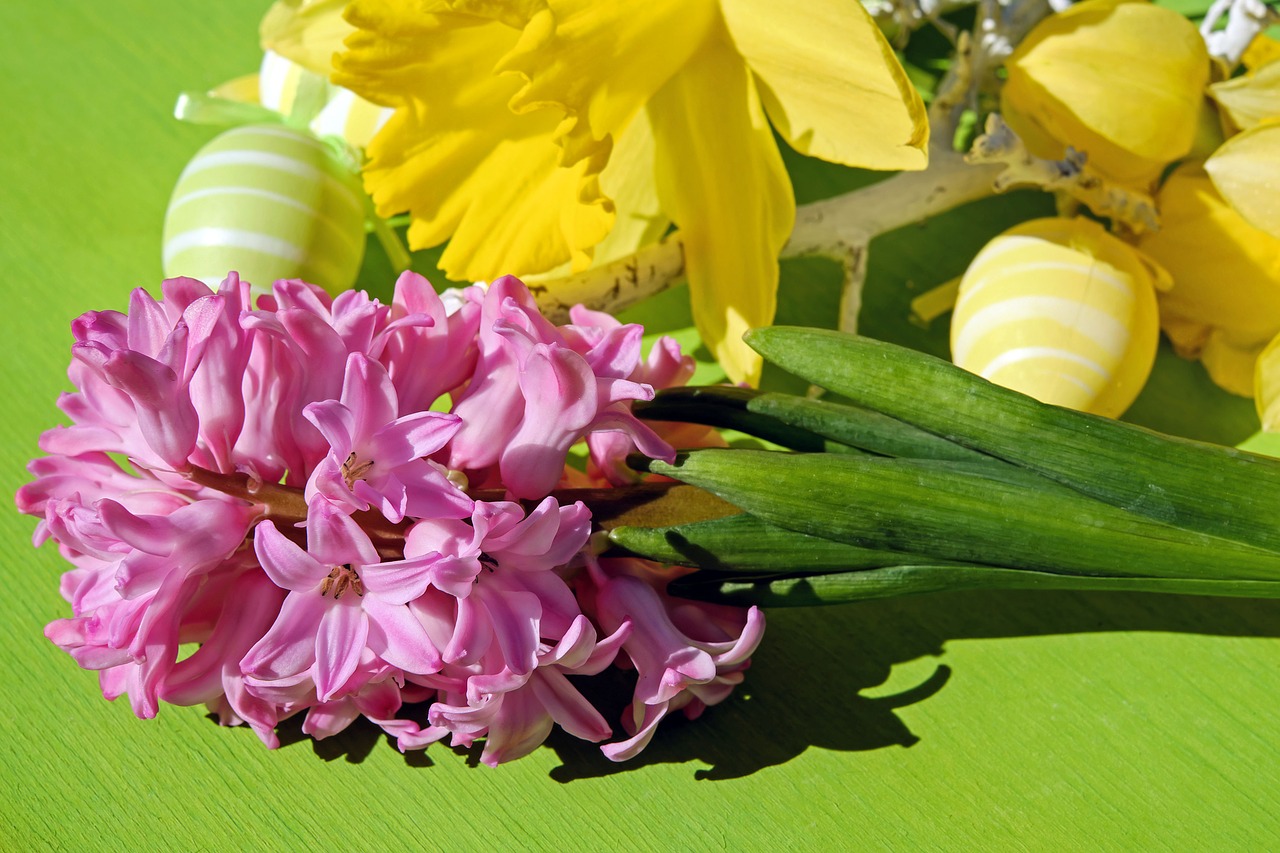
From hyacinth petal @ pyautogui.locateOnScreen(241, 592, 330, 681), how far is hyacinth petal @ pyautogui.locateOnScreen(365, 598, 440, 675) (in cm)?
2

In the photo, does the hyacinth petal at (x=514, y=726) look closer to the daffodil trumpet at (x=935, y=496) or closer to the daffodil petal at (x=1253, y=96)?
the daffodil trumpet at (x=935, y=496)

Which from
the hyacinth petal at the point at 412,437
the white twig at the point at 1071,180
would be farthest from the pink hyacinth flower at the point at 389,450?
the white twig at the point at 1071,180

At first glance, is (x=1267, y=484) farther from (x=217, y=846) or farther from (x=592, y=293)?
(x=217, y=846)


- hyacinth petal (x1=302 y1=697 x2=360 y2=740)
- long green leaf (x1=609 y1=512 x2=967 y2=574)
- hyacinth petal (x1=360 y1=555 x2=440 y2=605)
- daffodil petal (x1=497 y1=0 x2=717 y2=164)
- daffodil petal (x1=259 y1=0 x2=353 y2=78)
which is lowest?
hyacinth petal (x1=302 y1=697 x2=360 y2=740)

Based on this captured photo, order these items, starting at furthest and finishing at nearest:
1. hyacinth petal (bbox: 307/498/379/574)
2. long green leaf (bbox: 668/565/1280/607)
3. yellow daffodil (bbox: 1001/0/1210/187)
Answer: yellow daffodil (bbox: 1001/0/1210/187), long green leaf (bbox: 668/565/1280/607), hyacinth petal (bbox: 307/498/379/574)

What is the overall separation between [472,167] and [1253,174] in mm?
401

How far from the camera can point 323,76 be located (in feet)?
2.33

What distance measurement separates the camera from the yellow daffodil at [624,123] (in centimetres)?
52

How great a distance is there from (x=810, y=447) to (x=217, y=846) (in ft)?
1.07

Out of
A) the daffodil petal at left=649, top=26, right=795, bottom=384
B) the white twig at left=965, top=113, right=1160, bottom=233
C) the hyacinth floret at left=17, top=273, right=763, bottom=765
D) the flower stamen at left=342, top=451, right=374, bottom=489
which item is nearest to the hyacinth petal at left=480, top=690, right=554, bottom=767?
the hyacinth floret at left=17, top=273, right=763, bottom=765

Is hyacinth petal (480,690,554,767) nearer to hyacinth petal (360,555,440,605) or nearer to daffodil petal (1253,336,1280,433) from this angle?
hyacinth petal (360,555,440,605)

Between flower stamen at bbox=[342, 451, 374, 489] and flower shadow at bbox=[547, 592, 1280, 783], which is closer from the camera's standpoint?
flower stamen at bbox=[342, 451, 374, 489]

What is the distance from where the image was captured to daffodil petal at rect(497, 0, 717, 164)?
1.68 ft

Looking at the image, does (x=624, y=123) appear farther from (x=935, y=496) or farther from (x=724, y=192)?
(x=935, y=496)
